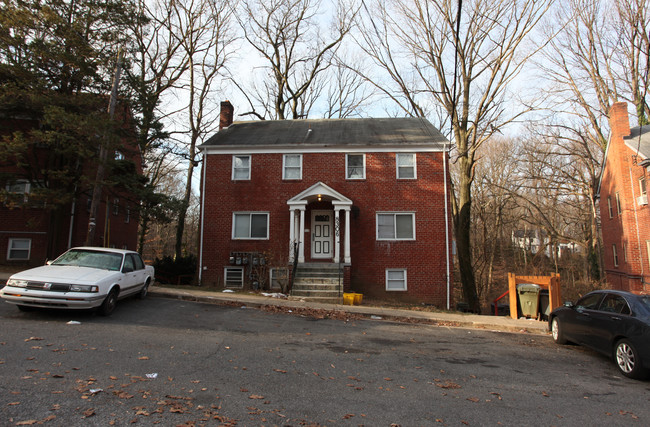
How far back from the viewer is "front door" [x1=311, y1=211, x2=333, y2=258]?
1653 centimetres

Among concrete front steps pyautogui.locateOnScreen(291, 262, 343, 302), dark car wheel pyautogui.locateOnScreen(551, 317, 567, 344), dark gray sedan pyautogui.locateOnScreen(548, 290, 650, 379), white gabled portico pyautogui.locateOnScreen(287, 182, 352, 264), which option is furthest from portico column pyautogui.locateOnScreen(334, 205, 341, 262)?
dark gray sedan pyautogui.locateOnScreen(548, 290, 650, 379)

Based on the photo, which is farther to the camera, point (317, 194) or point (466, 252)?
point (466, 252)

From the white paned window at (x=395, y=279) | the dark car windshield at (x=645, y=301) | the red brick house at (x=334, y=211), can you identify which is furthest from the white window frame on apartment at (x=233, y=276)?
the dark car windshield at (x=645, y=301)

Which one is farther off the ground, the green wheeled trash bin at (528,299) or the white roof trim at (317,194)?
the white roof trim at (317,194)

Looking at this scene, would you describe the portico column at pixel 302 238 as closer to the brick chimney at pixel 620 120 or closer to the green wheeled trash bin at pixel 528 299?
the green wheeled trash bin at pixel 528 299

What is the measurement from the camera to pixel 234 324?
8.32 m

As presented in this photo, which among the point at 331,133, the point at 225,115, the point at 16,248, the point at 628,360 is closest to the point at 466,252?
the point at 331,133

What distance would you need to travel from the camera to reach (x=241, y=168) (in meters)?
17.5

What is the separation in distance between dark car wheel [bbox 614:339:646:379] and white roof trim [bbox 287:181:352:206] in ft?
34.6

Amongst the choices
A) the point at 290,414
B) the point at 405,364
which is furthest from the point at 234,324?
the point at 290,414

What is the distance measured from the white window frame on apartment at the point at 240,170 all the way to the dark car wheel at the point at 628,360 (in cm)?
1460

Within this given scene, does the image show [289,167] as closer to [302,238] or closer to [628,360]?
[302,238]

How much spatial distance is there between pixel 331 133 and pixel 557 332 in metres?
13.2

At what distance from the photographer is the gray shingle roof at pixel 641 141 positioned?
17.3 meters
